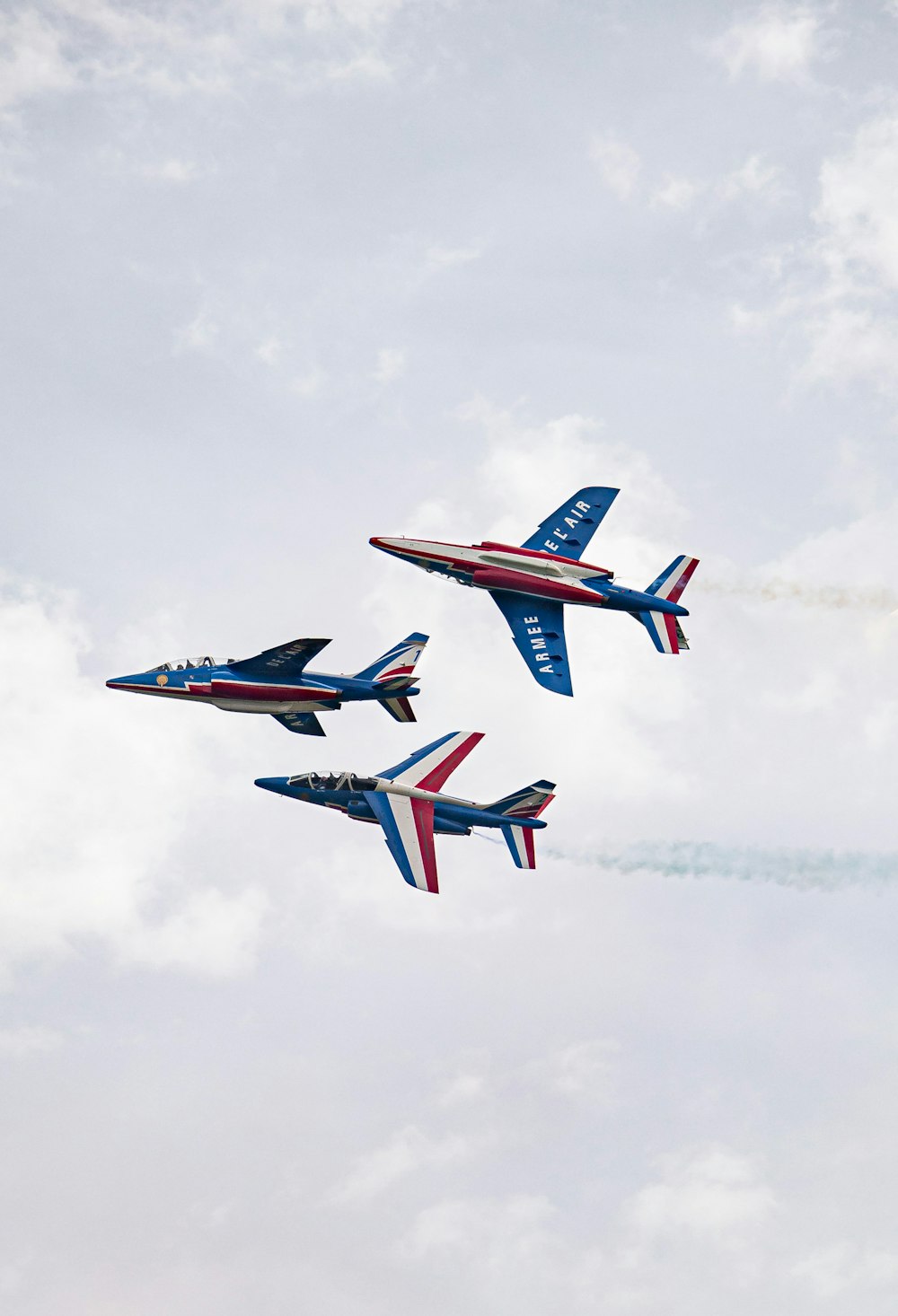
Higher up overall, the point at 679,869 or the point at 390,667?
the point at 390,667

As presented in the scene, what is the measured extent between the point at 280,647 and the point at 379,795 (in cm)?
1013

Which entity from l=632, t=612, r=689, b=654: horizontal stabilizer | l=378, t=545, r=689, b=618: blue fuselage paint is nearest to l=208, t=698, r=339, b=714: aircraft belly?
l=378, t=545, r=689, b=618: blue fuselage paint

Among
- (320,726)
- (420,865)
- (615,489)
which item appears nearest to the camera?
(420,865)

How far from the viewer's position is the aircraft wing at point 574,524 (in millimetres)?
109062

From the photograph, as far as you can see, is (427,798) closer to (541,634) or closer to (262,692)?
(262,692)

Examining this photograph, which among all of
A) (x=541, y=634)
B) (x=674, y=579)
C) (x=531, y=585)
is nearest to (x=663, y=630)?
(x=674, y=579)

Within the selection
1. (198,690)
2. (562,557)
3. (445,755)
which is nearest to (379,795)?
(445,755)

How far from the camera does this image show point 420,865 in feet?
317

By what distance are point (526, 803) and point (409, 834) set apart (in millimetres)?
7459

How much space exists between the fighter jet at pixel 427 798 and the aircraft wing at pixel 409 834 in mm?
50

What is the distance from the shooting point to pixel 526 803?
101688mm

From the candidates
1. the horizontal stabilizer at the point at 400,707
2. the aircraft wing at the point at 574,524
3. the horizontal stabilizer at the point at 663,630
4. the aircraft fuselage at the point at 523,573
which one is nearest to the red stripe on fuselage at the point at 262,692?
the horizontal stabilizer at the point at 400,707

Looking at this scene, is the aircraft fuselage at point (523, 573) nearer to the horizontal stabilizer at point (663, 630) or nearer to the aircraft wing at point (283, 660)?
the horizontal stabilizer at point (663, 630)

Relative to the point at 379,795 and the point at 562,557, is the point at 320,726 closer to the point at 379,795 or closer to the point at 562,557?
the point at 379,795
